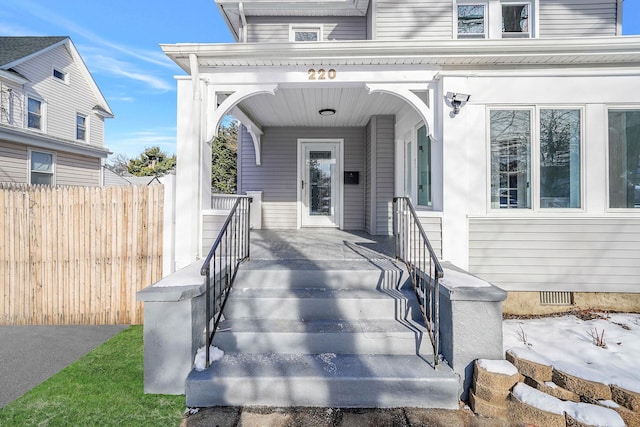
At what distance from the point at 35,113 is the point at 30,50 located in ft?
6.48

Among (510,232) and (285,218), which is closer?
(510,232)

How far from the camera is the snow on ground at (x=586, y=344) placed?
230 centimetres

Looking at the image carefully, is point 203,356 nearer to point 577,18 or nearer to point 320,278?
point 320,278

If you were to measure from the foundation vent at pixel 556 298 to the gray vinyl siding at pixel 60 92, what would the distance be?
14.1m

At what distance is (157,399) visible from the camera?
232cm

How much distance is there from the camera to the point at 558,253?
4.02 meters

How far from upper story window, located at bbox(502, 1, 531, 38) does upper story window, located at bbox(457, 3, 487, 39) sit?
17.0 inches

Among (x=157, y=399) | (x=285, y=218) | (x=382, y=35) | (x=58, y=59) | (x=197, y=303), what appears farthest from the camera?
(x=58, y=59)

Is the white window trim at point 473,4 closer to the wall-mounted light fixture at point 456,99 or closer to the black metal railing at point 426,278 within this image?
the wall-mounted light fixture at point 456,99

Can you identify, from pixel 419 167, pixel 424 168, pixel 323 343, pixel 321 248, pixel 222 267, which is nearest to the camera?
pixel 323 343

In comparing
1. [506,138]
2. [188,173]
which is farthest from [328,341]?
[506,138]

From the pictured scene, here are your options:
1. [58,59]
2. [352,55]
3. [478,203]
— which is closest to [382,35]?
[352,55]

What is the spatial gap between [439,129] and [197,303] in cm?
352

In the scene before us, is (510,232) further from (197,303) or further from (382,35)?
(382,35)
